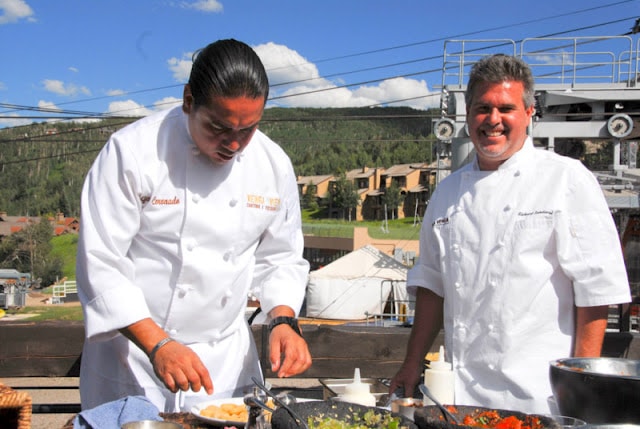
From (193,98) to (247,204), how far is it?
0.40 meters

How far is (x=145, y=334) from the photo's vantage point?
1.81 m

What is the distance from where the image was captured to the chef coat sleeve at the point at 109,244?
1863 mm

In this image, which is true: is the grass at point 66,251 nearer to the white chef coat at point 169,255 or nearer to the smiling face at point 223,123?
the white chef coat at point 169,255

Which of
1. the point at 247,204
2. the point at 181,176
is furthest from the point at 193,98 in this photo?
the point at 247,204

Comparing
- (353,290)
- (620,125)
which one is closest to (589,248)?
(620,125)

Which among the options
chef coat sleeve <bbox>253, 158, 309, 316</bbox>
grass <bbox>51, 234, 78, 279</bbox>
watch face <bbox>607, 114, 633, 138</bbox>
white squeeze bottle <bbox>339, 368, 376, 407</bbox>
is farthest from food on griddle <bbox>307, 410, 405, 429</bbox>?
grass <bbox>51, 234, 78, 279</bbox>

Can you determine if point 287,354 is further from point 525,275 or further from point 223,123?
point 525,275

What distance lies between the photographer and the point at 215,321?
2.11 meters

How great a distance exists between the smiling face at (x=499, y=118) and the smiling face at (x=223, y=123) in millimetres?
850

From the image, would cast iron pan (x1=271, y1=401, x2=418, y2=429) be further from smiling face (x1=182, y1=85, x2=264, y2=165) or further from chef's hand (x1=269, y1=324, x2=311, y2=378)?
smiling face (x1=182, y1=85, x2=264, y2=165)

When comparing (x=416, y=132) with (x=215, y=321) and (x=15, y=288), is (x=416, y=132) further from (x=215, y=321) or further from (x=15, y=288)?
(x=215, y=321)

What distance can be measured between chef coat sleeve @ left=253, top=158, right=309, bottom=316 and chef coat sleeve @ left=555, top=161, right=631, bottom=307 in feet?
2.80

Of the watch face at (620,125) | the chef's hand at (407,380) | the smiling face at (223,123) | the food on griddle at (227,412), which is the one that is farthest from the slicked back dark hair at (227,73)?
the watch face at (620,125)

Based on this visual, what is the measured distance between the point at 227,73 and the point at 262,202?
52 centimetres
